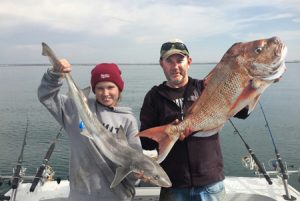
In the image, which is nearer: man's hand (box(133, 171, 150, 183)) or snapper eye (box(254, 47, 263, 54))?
snapper eye (box(254, 47, 263, 54))

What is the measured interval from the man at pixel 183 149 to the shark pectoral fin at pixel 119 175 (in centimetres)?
57

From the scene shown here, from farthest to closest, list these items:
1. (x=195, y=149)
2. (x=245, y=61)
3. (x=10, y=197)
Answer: (x=10, y=197), (x=195, y=149), (x=245, y=61)

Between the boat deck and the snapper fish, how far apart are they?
3013 millimetres

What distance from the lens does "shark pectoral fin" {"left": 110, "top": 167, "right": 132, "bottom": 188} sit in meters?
3.53

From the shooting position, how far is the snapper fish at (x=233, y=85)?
8.74 feet

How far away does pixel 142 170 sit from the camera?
3.61 meters

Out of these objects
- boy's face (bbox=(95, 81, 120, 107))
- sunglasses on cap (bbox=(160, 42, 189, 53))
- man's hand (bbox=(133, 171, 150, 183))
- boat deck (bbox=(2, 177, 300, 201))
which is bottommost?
boat deck (bbox=(2, 177, 300, 201))

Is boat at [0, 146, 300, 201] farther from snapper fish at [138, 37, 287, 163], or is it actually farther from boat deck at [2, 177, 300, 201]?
snapper fish at [138, 37, 287, 163]

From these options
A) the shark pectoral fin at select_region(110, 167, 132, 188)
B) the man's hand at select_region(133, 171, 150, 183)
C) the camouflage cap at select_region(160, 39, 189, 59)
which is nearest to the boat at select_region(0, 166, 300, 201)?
the man's hand at select_region(133, 171, 150, 183)

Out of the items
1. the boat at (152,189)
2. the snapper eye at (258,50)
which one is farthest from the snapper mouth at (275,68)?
the boat at (152,189)

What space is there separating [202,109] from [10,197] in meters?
4.24

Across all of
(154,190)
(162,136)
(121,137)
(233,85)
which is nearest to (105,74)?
(121,137)

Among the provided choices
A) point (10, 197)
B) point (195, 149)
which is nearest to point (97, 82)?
point (195, 149)

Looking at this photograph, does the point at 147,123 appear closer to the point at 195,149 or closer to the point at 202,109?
the point at 195,149
